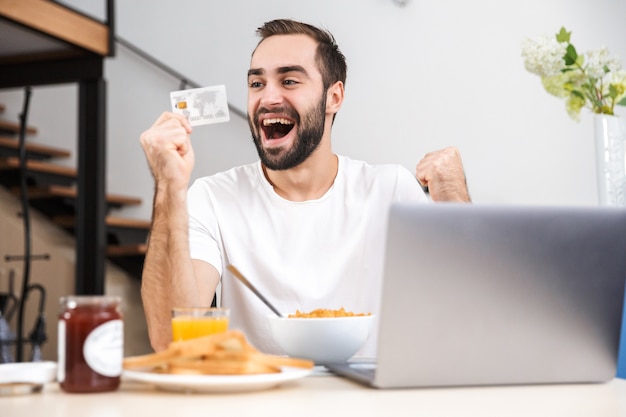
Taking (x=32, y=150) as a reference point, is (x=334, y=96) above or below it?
below

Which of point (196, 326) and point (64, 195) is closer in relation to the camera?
point (196, 326)

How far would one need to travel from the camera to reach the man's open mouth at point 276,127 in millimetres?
1993

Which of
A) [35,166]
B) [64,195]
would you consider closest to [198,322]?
[64,195]

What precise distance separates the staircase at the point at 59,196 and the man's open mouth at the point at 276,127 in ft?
7.86

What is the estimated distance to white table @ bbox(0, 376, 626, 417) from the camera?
2.28ft

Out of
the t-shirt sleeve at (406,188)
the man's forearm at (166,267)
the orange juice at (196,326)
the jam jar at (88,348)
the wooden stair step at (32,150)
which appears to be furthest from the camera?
the wooden stair step at (32,150)

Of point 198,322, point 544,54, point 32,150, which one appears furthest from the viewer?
point 32,150

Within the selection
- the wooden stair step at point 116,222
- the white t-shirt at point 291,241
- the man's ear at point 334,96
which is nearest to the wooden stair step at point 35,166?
the wooden stair step at point 116,222

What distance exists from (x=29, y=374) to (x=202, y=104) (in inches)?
35.4

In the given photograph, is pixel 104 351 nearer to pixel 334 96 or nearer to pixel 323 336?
pixel 323 336

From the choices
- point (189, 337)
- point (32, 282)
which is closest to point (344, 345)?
point (189, 337)

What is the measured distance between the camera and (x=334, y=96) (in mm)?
2193

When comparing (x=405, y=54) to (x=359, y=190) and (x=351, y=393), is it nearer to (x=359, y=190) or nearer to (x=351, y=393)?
(x=359, y=190)

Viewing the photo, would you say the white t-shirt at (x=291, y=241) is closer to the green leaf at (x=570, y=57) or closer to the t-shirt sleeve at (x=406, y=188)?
the t-shirt sleeve at (x=406, y=188)
